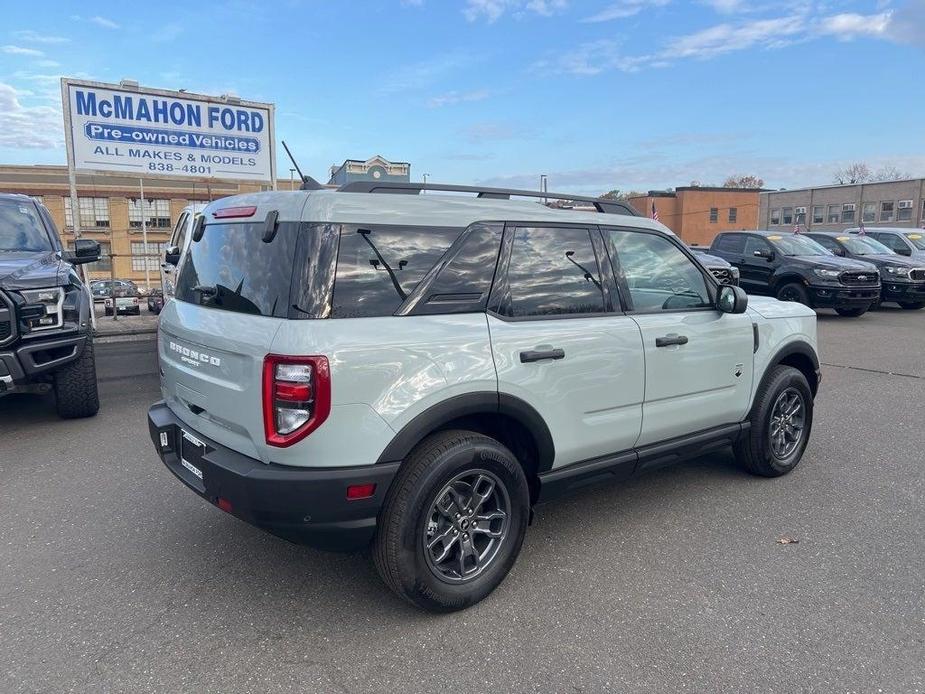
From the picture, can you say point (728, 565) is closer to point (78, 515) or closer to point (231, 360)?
point (231, 360)

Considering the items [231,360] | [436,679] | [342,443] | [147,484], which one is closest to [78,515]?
[147,484]

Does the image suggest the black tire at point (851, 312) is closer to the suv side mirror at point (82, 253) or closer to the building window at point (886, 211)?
the suv side mirror at point (82, 253)

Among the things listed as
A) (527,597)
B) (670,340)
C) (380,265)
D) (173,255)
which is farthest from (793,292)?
(380,265)

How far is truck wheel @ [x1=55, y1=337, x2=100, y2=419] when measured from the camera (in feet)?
19.0

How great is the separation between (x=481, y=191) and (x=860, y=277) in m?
12.6

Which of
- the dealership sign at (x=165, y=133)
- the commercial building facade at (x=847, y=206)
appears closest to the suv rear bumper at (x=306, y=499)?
the dealership sign at (x=165, y=133)

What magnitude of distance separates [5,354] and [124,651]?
3407 millimetres

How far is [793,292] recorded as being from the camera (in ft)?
45.0

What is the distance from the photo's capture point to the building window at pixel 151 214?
54.4 meters

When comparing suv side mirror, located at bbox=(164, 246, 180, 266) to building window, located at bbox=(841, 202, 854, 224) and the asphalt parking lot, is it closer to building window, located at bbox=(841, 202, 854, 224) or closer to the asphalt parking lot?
the asphalt parking lot

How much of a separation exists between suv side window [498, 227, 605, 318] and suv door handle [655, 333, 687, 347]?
41 cm

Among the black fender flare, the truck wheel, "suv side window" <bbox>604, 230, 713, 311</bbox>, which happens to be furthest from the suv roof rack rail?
the truck wheel

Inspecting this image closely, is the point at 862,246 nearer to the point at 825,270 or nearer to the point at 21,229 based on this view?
the point at 825,270

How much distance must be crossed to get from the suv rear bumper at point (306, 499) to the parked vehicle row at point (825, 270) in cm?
1299
